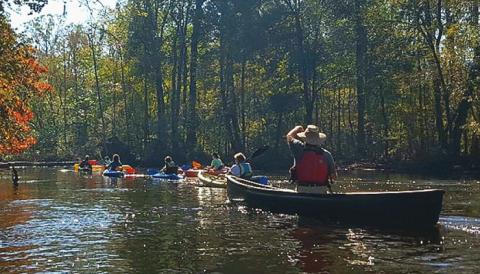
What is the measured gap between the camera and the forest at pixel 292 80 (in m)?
39.0

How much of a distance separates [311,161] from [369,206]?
6.09 feet

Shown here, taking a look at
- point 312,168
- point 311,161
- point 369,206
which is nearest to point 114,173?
point 312,168

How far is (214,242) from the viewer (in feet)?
36.4

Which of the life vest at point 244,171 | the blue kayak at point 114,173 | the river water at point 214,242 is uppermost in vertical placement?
the life vest at point 244,171

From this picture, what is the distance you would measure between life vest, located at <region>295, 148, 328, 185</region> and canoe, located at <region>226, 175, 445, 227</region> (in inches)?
17.2

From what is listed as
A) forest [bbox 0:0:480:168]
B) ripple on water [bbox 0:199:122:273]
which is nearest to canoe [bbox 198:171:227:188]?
ripple on water [bbox 0:199:122:273]

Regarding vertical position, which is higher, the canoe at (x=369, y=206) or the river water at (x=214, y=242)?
the canoe at (x=369, y=206)

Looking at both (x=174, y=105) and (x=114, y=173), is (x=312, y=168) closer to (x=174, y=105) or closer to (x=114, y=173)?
(x=114, y=173)

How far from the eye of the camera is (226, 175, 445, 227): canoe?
37.8ft

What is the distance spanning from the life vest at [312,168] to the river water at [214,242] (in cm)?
100

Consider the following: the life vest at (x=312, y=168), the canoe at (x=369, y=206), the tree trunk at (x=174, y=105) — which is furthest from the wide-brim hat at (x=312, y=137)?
the tree trunk at (x=174, y=105)

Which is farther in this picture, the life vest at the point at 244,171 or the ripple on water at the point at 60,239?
the life vest at the point at 244,171

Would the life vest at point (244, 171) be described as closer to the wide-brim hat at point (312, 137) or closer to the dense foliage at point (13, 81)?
the wide-brim hat at point (312, 137)

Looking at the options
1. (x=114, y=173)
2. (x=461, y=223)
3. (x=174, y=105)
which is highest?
(x=174, y=105)
